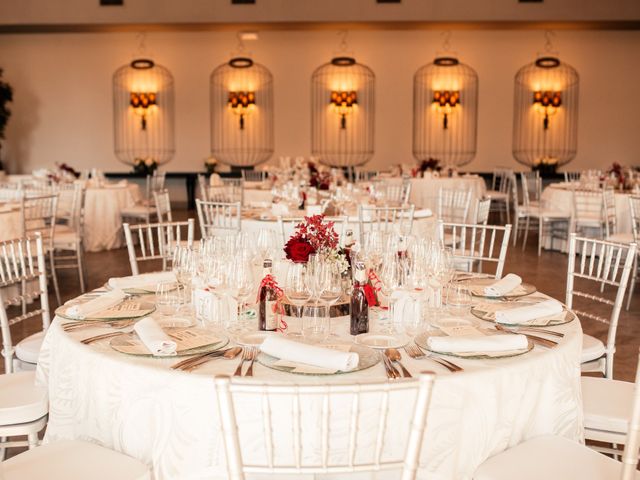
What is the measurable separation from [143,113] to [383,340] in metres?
13.6

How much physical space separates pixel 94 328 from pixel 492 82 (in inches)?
538

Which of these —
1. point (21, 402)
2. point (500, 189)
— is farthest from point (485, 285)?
point (500, 189)

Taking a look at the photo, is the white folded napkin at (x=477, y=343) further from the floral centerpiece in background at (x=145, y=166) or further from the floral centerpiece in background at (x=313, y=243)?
the floral centerpiece in background at (x=145, y=166)

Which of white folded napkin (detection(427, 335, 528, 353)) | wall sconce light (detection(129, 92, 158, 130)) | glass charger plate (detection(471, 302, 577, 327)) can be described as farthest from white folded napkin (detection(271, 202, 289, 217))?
wall sconce light (detection(129, 92, 158, 130))

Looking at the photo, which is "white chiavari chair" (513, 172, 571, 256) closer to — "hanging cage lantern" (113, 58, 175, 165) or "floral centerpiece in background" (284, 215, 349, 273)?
"floral centerpiece in background" (284, 215, 349, 273)

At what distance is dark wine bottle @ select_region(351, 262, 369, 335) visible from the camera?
2623 millimetres

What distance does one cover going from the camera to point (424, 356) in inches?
92.7

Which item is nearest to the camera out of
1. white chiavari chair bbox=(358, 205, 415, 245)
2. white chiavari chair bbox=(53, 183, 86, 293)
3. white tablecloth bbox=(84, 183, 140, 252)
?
white chiavari chair bbox=(358, 205, 415, 245)

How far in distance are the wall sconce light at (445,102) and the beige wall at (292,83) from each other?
0.54 meters

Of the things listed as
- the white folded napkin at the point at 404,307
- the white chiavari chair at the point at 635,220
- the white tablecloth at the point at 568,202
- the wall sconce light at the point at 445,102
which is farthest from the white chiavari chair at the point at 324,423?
the wall sconce light at the point at 445,102

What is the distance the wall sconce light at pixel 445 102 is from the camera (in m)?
15.0

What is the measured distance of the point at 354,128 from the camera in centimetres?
1530

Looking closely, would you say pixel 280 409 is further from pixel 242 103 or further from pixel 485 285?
pixel 242 103

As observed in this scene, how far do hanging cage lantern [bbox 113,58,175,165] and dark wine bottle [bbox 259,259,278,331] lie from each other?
1299 centimetres
